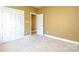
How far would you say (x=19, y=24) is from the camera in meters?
6.10

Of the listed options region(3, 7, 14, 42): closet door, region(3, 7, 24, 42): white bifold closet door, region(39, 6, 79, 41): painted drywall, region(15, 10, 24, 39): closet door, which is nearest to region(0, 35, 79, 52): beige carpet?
region(3, 7, 14, 42): closet door

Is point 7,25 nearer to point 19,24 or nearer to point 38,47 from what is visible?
point 19,24

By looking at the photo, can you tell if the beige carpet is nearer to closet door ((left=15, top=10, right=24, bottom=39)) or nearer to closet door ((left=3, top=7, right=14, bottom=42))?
closet door ((left=3, top=7, right=14, bottom=42))

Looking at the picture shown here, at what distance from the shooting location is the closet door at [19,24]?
5895 mm

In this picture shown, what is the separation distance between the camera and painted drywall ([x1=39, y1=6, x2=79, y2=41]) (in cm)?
509

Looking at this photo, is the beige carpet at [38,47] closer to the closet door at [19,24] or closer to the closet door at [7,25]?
the closet door at [7,25]

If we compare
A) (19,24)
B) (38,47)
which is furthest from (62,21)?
(19,24)

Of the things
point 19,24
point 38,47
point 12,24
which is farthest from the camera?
point 19,24

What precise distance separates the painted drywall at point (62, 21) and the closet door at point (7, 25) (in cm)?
310

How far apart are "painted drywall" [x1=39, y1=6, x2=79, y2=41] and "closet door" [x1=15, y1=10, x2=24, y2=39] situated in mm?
2179

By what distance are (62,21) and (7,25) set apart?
3.49 m

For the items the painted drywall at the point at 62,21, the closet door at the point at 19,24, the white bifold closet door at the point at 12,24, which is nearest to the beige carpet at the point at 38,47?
the white bifold closet door at the point at 12,24

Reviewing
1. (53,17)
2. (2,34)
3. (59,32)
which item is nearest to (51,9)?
Result: (53,17)
